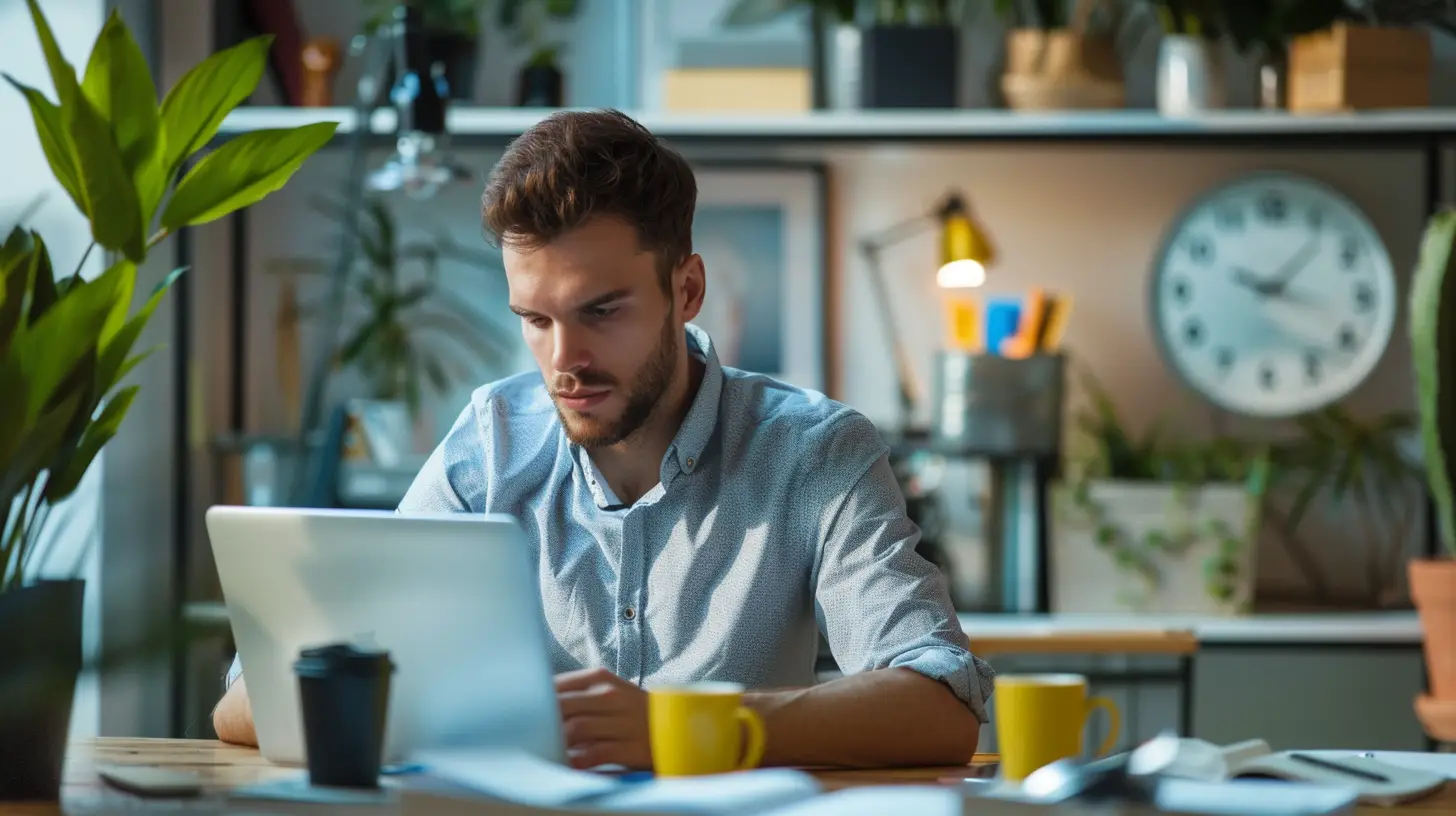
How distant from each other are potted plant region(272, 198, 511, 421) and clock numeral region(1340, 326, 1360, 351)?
160 cm

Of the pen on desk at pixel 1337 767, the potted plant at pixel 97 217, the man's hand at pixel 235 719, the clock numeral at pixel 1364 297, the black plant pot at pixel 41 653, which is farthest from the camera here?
the clock numeral at pixel 1364 297

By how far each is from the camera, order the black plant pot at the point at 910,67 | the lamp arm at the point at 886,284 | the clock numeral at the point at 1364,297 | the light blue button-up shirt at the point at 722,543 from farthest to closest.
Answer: the lamp arm at the point at 886,284
the clock numeral at the point at 1364,297
the black plant pot at the point at 910,67
the light blue button-up shirt at the point at 722,543

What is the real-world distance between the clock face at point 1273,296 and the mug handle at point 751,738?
2165 mm

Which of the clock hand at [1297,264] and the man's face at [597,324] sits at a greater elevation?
the clock hand at [1297,264]

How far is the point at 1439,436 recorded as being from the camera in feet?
7.48

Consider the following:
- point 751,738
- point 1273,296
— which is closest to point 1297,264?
point 1273,296

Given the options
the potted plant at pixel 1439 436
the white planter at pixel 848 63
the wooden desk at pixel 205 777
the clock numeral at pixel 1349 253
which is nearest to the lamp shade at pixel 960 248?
the white planter at pixel 848 63

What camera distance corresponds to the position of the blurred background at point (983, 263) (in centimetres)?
285

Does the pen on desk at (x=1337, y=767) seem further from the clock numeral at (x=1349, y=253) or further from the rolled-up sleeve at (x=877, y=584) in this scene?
the clock numeral at (x=1349, y=253)

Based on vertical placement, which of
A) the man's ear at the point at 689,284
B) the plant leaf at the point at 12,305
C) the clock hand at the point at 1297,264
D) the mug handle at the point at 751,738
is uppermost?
the clock hand at the point at 1297,264

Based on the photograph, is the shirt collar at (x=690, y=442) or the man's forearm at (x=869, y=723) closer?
the man's forearm at (x=869, y=723)

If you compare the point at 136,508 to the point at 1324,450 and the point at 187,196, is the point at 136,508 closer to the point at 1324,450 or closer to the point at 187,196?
the point at 187,196

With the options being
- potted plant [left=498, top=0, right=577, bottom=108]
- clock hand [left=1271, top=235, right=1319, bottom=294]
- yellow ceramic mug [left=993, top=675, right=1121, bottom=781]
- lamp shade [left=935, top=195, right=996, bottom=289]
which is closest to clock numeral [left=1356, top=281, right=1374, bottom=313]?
clock hand [left=1271, top=235, right=1319, bottom=294]

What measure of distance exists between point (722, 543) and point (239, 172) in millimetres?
653
